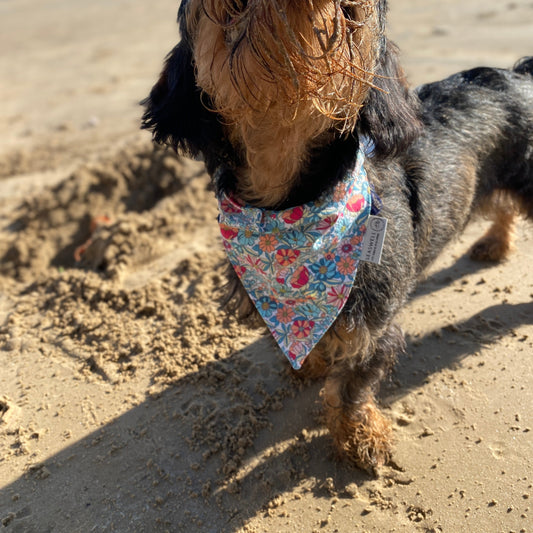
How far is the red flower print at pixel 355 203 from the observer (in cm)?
271

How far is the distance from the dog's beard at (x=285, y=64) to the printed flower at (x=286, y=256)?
0.53 metres

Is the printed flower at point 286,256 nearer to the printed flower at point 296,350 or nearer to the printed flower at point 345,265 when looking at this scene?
the printed flower at point 345,265

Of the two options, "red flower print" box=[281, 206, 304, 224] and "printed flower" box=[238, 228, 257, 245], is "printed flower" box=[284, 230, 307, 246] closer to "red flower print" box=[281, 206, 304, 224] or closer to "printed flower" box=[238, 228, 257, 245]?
"red flower print" box=[281, 206, 304, 224]

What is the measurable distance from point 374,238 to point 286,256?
46 centimetres

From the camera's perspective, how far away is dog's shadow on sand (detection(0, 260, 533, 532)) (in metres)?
3.04

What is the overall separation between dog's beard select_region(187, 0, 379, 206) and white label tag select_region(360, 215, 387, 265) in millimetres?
553

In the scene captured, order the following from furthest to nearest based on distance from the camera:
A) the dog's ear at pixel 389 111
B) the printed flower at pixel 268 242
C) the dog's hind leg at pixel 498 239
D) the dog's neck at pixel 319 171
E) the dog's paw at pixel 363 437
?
1. the dog's hind leg at pixel 498 239
2. the dog's paw at pixel 363 437
3. the printed flower at pixel 268 242
4. the dog's neck at pixel 319 171
5. the dog's ear at pixel 389 111

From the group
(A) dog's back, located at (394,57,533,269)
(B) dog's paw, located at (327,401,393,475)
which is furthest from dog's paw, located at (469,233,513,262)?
(B) dog's paw, located at (327,401,393,475)

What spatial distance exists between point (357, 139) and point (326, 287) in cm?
77

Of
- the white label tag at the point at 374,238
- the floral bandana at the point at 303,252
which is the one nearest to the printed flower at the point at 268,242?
the floral bandana at the point at 303,252

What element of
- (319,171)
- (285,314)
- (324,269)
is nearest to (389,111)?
(319,171)

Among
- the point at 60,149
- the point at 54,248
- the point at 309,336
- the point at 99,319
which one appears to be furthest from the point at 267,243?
the point at 60,149

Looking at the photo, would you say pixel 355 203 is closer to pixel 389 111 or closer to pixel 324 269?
pixel 324 269

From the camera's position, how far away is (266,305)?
122 inches
